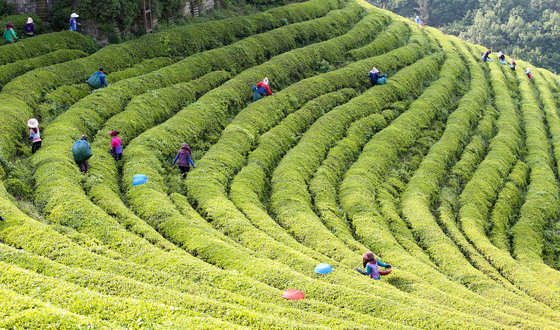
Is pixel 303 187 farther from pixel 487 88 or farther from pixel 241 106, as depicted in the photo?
pixel 487 88

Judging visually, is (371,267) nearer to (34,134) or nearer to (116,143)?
(116,143)

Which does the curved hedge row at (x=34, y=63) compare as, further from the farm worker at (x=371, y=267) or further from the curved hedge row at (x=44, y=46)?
the farm worker at (x=371, y=267)

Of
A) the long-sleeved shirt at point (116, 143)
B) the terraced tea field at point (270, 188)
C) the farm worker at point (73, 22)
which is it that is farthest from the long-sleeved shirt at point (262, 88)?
the long-sleeved shirt at point (116, 143)

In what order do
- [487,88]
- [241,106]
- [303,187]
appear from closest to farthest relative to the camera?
[303,187] < [241,106] < [487,88]

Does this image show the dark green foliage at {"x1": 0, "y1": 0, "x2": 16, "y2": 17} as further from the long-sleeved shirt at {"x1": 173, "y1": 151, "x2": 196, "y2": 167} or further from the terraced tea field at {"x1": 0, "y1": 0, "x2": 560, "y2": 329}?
the long-sleeved shirt at {"x1": 173, "y1": 151, "x2": 196, "y2": 167}

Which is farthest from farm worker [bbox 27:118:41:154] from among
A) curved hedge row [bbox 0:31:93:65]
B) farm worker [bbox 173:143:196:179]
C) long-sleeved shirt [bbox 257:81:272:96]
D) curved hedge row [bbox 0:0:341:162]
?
long-sleeved shirt [bbox 257:81:272:96]

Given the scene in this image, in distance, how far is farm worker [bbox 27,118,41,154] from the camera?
71.2 ft

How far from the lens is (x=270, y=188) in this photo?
2528 centimetres

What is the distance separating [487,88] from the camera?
1844 inches

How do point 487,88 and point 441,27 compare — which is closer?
point 487,88

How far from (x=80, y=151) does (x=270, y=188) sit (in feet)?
29.2

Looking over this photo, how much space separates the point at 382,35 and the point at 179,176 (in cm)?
3358

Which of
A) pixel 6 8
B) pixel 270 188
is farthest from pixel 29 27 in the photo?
pixel 270 188

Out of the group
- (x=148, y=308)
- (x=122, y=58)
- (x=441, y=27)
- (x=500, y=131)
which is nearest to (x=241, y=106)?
(x=122, y=58)
